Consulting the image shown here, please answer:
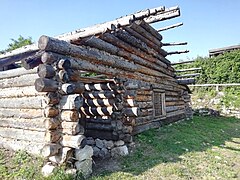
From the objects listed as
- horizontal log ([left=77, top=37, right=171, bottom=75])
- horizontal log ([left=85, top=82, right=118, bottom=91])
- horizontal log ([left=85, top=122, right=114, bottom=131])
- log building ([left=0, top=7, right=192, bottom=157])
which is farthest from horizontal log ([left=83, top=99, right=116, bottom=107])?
horizontal log ([left=77, top=37, right=171, bottom=75])

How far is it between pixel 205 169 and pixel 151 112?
4.32 m

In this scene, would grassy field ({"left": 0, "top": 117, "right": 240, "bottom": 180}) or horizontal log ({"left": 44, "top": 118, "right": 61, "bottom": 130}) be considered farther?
grassy field ({"left": 0, "top": 117, "right": 240, "bottom": 180})

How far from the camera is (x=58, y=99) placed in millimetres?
4898

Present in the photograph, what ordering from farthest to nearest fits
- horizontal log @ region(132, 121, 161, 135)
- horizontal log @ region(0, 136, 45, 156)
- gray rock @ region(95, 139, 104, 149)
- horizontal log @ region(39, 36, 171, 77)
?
1. horizontal log @ region(132, 121, 161, 135)
2. gray rock @ region(95, 139, 104, 149)
3. horizontal log @ region(0, 136, 45, 156)
4. horizontal log @ region(39, 36, 171, 77)

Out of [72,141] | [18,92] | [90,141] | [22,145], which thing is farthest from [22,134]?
[90,141]

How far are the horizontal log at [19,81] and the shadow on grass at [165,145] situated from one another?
3023 mm

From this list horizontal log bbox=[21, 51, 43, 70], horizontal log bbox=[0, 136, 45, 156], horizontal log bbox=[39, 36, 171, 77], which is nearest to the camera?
horizontal log bbox=[39, 36, 171, 77]

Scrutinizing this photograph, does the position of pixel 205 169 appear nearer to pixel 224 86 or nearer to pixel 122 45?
pixel 122 45

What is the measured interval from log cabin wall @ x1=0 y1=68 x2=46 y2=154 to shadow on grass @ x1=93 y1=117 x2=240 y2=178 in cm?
203

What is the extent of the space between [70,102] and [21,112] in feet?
6.49

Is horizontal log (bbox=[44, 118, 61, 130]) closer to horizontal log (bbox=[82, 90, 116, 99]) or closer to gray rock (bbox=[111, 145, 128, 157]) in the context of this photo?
gray rock (bbox=[111, 145, 128, 157])

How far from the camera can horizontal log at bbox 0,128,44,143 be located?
5.36 m

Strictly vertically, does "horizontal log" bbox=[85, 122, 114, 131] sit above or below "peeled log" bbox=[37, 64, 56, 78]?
below

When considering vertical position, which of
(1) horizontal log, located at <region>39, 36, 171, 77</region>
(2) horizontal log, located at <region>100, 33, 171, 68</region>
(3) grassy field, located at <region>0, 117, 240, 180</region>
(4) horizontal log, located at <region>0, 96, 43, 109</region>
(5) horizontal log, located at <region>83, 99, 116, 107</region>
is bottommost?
(3) grassy field, located at <region>0, 117, 240, 180</region>
